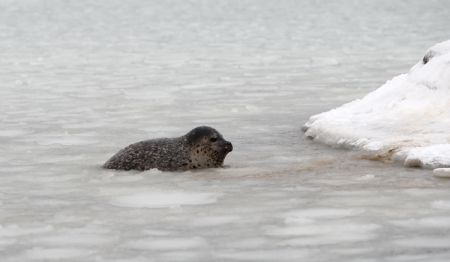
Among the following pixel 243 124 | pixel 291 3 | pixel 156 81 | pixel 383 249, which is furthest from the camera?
pixel 291 3

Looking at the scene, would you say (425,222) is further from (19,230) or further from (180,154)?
(180,154)

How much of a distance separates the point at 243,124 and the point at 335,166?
7.53ft

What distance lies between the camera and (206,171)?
662 centimetres

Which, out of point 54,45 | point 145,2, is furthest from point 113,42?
point 145,2

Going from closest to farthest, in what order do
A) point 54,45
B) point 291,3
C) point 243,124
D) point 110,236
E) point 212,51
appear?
point 110,236
point 243,124
point 212,51
point 54,45
point 291,3

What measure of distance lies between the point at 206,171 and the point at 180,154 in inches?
7.7

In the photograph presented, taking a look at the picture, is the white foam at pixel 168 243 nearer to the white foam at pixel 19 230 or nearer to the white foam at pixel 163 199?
the white foam at pixel 19 230

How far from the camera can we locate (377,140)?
7.25 meters

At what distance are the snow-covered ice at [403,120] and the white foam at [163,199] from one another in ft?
4.77

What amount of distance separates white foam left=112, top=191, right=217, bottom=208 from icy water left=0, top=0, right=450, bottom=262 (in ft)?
0.04

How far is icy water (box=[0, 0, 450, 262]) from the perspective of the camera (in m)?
4.66

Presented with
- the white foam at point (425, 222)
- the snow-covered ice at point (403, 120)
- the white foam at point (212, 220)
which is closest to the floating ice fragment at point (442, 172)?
the snow-covered ice at point (403, 120)

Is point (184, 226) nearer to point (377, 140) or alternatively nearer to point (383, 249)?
point (383, 249)

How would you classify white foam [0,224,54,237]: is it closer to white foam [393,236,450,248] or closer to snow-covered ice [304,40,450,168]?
white foam [393,236,450,248]
